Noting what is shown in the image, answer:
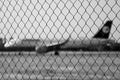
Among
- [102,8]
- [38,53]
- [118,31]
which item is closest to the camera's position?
[102,8]

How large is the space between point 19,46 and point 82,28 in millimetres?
21680

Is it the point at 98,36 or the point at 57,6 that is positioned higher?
the point at 57,6

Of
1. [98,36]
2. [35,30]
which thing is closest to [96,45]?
[98,36]

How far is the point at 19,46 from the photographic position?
24.4 metres

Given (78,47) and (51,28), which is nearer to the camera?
(51,28)

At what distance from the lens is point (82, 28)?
3318 millimetres

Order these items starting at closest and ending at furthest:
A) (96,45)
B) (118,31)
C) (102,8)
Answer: (102,8)
(118,31)
(96,45)

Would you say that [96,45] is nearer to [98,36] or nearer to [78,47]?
[78,47]

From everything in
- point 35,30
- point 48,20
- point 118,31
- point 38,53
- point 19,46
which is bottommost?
point 19,46

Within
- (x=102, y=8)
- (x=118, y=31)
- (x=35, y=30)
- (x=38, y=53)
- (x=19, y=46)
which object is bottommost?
(x=19, y=46)

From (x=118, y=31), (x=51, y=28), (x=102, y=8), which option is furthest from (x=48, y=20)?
(x=118, y=31)

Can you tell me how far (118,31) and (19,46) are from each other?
21938mm

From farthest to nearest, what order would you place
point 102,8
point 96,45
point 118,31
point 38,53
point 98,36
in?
point 98,36
point 96,45
point 38,53
point 118,31
point 102,8

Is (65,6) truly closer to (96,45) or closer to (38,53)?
(38,53)
